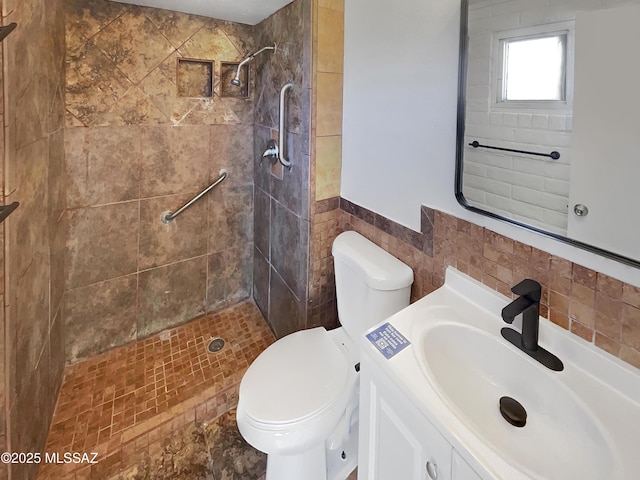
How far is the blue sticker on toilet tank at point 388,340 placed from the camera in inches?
36.6

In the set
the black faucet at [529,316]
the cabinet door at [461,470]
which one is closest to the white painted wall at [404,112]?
the black faucet at [529,316]

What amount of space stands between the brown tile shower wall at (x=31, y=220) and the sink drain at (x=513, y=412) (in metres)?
1.47

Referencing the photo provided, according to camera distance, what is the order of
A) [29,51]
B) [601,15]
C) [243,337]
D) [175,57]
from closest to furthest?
1. [601,15]
2. [29,51]
3. [175,57]
4. [243,337]

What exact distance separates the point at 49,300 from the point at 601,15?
7.22ft

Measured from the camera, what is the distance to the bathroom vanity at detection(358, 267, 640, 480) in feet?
2.29

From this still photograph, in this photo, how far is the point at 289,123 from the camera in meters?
1.88

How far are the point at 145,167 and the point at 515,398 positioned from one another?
2122mm

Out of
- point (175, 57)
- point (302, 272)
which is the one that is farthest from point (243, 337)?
point (175, 57)

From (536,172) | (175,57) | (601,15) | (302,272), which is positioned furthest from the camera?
(175,57)

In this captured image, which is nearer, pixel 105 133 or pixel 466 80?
pixel 466 80

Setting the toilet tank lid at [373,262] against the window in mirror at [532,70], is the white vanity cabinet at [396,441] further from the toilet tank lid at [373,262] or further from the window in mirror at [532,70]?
the window in mirror at [532,70]

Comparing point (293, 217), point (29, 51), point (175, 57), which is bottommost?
point (293, 217)

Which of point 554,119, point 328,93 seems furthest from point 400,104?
point 554,119

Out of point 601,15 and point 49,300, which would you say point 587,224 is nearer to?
point 601,15
